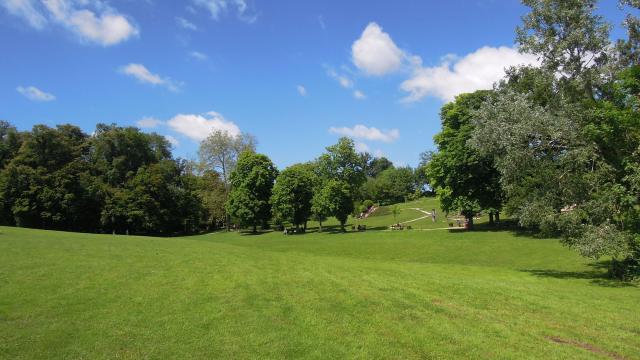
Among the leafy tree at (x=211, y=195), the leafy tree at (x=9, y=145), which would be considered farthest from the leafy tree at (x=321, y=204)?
the leafy tree at (x=9, y=145)

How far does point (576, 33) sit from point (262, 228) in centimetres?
6357

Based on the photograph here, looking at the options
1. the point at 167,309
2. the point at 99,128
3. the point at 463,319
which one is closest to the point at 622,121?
the point at 463,319

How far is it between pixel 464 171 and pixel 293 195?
27.1 metres

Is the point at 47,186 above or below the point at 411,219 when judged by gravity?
above

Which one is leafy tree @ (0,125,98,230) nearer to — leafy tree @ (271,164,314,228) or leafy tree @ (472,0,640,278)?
leafy tree @ (271,164,314,228)

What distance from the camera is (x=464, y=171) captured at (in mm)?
48906

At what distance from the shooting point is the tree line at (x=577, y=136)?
21.3 meters

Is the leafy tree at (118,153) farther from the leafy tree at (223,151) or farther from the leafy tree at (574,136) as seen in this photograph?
the leafy tree at (574,136)

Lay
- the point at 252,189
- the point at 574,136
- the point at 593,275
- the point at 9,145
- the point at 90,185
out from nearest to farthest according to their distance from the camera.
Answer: the point at 574,136
the point at 593,275
the point at 252,189
the point at 90,185
the point at 9,145

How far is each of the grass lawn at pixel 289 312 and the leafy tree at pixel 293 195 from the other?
4505cm

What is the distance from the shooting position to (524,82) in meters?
29.0

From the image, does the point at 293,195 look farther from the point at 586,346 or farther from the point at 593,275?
the point at 586,346

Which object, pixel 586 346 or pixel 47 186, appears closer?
pixel 586 346

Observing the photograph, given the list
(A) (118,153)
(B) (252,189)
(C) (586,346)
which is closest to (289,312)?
(C) (586,346)
